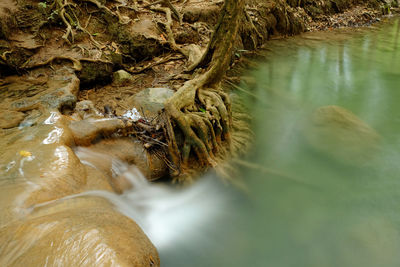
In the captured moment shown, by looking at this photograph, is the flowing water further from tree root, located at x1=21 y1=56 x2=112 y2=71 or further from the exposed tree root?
tree root, located at x1=21 y1=56 x2=112 y2=71

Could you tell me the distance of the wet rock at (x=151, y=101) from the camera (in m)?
4.80

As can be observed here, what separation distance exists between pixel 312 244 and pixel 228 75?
19.7ft

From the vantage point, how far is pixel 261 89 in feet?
25.4

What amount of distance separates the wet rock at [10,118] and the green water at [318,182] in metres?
3.88

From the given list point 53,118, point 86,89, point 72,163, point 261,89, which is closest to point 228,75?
point 261,89

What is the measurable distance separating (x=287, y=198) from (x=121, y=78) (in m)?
4.64

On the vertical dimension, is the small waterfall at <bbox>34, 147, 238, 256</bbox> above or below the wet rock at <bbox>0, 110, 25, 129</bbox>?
below

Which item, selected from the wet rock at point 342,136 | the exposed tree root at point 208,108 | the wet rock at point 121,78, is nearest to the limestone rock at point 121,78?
the wet rock at point 121,78

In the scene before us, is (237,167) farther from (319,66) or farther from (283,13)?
(283,13)

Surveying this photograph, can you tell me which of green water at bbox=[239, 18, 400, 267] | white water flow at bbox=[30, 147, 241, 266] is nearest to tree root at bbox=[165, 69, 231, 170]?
white water flow at bbox=[30, 147, 241, 266]

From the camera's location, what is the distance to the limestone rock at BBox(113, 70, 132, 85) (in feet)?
20.3

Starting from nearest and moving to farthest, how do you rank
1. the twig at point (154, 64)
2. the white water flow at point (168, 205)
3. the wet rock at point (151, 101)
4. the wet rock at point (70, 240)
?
the wet rock at point (70, 240), the white water flow at point (168, 205), the wet rock at point (151, 101), the twig at point (154, 64)

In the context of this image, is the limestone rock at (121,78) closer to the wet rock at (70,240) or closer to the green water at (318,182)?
the green water at (318,182)

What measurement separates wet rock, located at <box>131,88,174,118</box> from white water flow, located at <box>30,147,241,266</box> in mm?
1216
